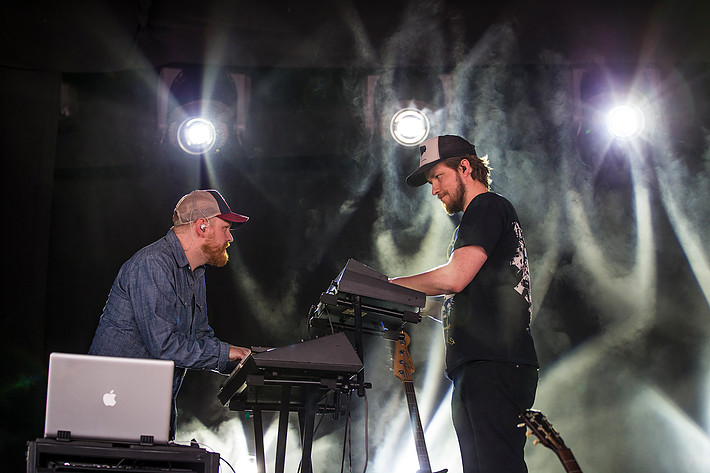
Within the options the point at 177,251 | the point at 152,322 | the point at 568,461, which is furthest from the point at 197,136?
the point at 568,461

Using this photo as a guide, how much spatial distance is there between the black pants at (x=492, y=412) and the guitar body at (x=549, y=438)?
0.24ft

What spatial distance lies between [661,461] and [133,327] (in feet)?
12.5

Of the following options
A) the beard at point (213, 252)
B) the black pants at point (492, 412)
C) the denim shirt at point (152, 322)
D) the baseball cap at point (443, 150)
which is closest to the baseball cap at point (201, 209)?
the beard at point (213, 252)

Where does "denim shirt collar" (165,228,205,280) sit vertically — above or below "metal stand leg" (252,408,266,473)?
above

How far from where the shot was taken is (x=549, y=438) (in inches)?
95.3

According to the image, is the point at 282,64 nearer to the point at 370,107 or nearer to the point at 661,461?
the point at 370,107

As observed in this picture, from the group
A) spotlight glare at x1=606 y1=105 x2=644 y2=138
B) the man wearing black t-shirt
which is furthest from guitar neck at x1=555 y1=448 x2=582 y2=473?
spotlight glare at x1=606 y1=105 x2=644 y2=138

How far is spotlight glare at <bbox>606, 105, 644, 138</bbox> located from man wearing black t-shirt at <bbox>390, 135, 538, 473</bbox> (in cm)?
256

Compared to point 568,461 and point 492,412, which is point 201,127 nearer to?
point 492,412

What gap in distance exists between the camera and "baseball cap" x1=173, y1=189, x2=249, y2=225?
3.35 m

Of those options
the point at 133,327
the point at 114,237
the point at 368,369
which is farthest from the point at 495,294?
the point at 114,237

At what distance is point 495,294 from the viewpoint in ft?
9.14

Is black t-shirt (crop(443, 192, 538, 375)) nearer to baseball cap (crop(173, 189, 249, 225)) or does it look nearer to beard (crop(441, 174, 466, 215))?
beard (crop(441, 174, 466, 215))

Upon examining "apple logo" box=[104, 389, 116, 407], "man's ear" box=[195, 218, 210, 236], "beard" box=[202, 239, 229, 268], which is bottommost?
"apple logo" box=[104, 389, 116, 407]
